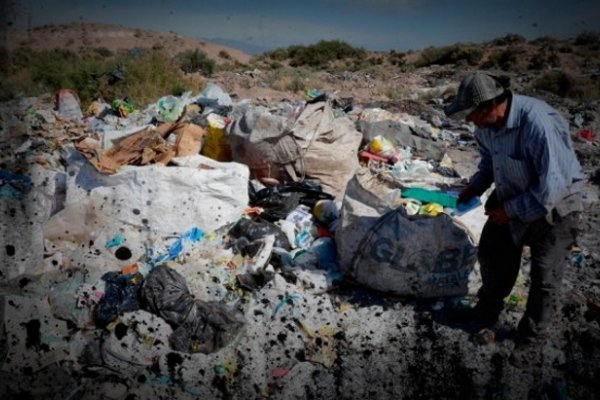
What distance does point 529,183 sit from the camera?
6.51ft

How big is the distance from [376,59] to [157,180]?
20799mm

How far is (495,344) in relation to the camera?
2441 mm

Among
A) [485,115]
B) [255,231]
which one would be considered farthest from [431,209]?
[255,231]

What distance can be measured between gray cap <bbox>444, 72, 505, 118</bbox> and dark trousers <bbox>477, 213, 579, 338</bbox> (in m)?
0.69

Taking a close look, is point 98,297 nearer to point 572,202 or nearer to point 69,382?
point 69,382

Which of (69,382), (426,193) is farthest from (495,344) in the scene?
(69,382)

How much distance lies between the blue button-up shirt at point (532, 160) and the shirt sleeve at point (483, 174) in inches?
10.3

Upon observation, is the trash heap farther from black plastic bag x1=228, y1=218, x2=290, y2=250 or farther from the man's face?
the man's face

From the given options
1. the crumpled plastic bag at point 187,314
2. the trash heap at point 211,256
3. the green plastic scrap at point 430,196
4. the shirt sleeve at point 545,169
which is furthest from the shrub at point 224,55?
the shirt sleeve at point 545,169

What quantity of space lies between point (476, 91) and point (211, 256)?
2151mm

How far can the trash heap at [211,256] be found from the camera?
7.41 feet

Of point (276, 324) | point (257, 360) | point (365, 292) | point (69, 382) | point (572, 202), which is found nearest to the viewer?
point (572, 202)

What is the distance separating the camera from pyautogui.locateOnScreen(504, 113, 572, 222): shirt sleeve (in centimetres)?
180

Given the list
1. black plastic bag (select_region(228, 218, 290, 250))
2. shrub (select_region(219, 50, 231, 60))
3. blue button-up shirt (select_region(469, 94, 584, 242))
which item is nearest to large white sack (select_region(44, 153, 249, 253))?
black plastic bag (select_region(228, 218, 290, 250))
